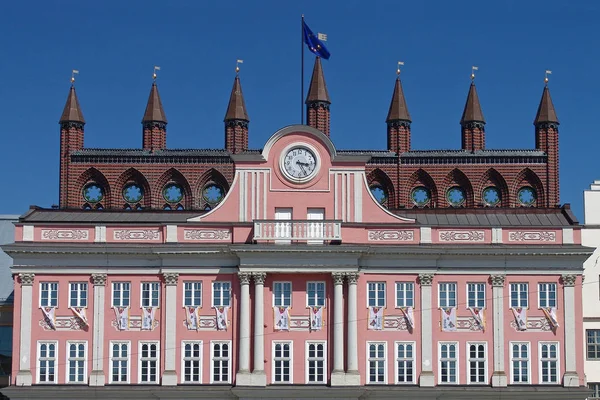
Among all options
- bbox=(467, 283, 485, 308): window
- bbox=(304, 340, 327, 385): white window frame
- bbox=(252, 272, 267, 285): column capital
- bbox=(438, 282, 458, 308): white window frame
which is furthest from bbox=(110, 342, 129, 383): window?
bbox=(467, 283, 485, 308): window

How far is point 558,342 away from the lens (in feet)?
254

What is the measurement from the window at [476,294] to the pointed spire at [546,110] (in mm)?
31966

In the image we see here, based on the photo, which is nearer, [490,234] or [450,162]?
[490,234]

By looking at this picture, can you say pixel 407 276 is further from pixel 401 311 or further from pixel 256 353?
pixel 256 353

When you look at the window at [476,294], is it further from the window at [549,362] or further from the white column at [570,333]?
the white column at [570,333]

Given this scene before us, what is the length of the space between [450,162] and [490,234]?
93.5ft

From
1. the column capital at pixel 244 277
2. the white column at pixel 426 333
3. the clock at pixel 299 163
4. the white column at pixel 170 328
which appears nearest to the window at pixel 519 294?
the white column at pixel 426 333

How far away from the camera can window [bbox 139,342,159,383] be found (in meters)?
77.2

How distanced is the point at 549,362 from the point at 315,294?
14888mm

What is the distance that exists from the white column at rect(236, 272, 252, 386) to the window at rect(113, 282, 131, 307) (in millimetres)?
7207

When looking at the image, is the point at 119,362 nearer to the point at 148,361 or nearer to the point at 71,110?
the point at 148,361

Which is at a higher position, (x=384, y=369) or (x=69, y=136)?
(x=69, y=136)

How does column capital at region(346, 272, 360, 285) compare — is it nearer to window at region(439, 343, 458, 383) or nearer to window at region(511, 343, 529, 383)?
window at region(439, 343, 458, 383)

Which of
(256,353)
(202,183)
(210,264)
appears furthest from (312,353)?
(202,183)
